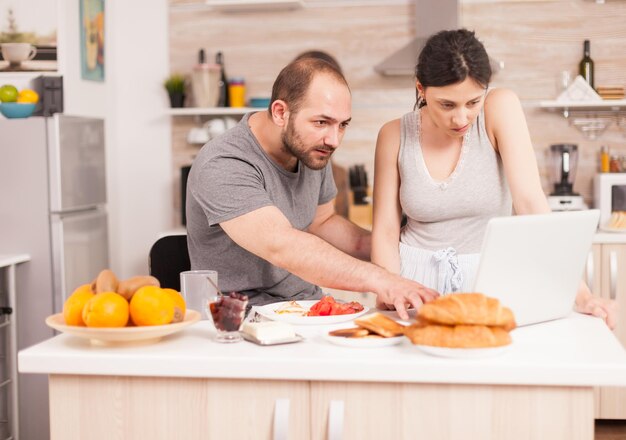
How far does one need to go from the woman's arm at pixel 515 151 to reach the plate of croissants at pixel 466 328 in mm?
587

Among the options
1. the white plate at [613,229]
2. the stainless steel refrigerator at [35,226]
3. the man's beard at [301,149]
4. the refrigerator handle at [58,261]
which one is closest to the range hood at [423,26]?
the white plate at [613,229]

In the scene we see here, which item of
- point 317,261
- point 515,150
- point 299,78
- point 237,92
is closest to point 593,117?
point 237,92

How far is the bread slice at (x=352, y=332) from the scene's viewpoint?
5.57 ft

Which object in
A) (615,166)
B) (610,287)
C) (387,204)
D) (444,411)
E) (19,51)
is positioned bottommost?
(610,287)

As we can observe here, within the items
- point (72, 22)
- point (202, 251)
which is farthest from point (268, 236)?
point (72, 22)

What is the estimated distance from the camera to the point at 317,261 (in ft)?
6.37

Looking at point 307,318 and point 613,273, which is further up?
point 307,318

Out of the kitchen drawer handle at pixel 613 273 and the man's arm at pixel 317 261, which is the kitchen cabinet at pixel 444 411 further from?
the kitchen drawer handle at pixel 613 273

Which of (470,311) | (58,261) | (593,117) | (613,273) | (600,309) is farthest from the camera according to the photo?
(593,117)

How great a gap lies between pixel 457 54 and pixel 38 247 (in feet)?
7.87

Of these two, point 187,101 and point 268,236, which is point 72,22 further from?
point 268,236

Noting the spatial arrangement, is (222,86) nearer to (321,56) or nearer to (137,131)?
(137,131)

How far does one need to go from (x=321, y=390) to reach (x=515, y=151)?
3.05ft

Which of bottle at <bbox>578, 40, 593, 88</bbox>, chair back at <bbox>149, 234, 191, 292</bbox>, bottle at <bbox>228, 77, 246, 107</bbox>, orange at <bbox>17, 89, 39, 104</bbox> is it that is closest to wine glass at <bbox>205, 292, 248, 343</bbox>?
chair back at <bbox>149, 234, 191, 292</bbox>
